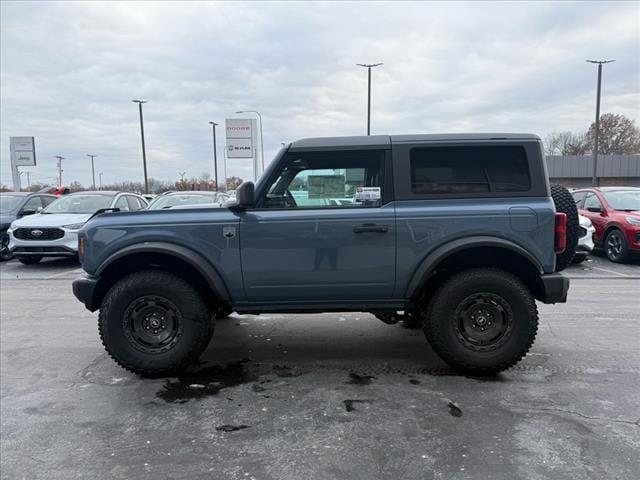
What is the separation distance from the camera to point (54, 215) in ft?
34.2

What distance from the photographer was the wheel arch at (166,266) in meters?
3.80

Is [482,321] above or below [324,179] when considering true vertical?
below

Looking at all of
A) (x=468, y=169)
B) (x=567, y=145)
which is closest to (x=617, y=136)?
(x=567, y=145)

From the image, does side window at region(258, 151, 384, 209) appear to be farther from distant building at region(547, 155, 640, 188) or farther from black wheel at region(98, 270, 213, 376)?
distant building at region(547, 155, 640, 188)

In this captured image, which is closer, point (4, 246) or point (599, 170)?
point (4, 246)

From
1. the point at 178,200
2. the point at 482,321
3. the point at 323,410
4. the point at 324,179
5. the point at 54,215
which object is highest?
the point at 324,179

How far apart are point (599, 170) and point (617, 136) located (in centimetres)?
1629

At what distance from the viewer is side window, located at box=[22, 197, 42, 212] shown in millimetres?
12078

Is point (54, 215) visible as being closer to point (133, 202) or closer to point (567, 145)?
point (133, 202)

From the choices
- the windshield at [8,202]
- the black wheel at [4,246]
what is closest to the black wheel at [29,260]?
the black wheel at [4,246]

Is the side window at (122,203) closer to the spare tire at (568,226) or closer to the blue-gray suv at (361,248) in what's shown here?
the blue-gray suv at (361,248)

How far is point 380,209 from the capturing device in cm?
381

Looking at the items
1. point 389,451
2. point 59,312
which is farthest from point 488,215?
point 59,312

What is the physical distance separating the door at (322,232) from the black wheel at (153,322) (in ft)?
1.74
